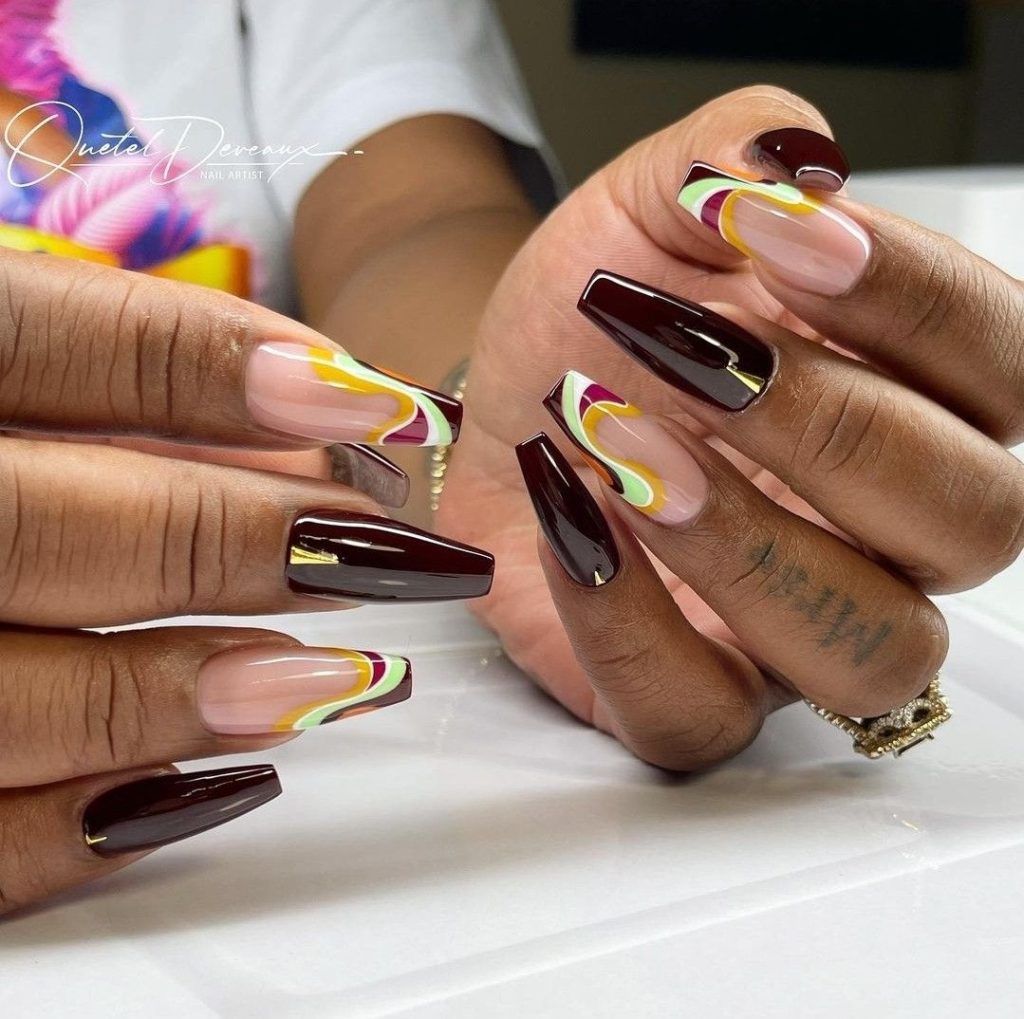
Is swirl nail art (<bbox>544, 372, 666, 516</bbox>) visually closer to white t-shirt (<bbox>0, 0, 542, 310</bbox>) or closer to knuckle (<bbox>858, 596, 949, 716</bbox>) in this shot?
knuckle (<bbox>858, 596, 949, 716</bbox>)

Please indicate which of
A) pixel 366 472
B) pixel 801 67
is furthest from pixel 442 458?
pixel 801 67

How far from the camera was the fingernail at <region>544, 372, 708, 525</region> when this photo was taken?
0.32 m

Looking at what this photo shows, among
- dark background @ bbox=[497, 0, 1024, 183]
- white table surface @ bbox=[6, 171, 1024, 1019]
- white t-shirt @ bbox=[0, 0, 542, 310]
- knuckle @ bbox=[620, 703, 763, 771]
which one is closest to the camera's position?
white table surface @ bbox=[6, 171, 1024, 1019]

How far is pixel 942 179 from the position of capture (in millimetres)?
621

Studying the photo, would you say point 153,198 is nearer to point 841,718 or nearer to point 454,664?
point 454,664

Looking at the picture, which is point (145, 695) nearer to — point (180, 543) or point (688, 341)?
point (180, 543)

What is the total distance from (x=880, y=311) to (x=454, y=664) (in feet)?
0.72

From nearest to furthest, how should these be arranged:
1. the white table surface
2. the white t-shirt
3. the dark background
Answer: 1. the white table surface
2. the white t-shirt
3. the dark background

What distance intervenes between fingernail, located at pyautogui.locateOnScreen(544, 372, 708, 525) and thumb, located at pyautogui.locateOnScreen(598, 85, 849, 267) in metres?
0.08

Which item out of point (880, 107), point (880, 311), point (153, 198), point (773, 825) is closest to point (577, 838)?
point (773, 825)

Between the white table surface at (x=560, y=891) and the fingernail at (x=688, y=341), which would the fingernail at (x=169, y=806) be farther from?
the fingernail at (x=688, y=341)

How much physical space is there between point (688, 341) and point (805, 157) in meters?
0.06

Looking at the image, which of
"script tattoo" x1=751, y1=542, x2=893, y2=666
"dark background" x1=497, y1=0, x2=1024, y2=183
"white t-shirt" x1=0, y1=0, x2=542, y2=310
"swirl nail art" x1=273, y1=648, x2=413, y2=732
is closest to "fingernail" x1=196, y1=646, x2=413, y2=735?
"swirl nail art" x1=273, y1=648, x2=413, y2=732

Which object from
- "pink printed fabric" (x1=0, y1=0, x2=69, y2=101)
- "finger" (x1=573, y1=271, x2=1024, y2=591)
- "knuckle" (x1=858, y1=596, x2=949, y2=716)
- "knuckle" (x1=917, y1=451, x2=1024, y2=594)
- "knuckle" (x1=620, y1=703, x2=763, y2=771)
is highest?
"pink printed fabric" (x1=0, y1=0, x2=69, y2=101)
